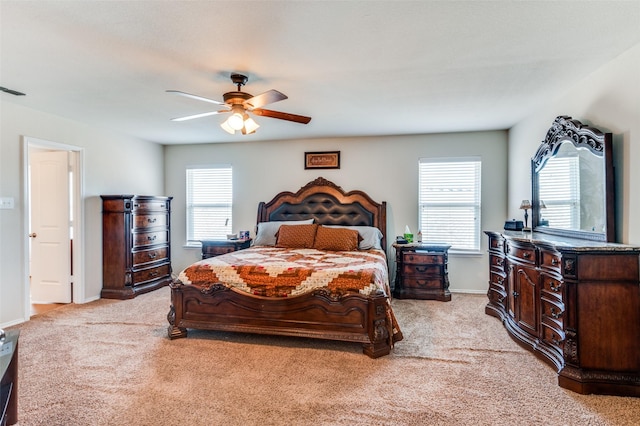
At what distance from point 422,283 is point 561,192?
2.03 m

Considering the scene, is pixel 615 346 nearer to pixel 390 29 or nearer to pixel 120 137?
pixel 390 29

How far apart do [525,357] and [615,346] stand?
2.18 ft

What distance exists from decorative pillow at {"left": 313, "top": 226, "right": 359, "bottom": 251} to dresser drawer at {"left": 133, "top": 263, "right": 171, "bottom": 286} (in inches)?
102

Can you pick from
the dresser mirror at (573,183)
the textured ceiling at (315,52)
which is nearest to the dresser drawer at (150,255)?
the textured ceiling at (315,52)

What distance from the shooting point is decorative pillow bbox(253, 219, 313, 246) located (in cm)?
489

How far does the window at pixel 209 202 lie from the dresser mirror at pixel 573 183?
4.49 m

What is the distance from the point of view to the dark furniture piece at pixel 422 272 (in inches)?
179

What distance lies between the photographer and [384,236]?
16.6 ft

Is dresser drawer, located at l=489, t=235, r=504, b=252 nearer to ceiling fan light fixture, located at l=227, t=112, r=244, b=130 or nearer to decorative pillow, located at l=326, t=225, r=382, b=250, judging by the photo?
decorative pillow, located at l=326, t=225, r=382, b=250

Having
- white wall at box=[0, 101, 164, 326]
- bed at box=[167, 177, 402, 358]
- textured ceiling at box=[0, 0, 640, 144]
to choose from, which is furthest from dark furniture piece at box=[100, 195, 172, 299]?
bed at box=[167, 177, 402, 358]

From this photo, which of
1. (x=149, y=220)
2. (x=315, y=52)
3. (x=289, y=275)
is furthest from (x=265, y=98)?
(x=149, y=220)

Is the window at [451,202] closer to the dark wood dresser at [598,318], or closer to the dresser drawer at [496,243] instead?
the dresser drawer at [496,243]

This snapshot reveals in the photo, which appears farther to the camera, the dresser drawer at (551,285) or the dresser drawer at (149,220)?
the dresser drawer at (149,220)

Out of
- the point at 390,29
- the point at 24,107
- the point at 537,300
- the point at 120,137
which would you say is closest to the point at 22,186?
the point at 24,107
